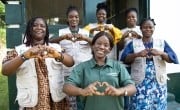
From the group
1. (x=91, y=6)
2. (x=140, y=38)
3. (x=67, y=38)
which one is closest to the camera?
(x=67, y=38)

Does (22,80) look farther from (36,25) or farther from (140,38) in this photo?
(140,38)

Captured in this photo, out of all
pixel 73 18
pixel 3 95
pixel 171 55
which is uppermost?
pixel 73 18

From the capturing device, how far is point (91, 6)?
6.30 metres

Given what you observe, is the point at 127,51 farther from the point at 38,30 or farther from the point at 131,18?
the point at 38,30

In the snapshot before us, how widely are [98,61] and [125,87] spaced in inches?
14.6

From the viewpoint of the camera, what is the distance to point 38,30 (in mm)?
4062

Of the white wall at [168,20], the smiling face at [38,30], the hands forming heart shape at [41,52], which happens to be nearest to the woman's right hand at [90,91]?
the hands forming heart shape at [41,52]

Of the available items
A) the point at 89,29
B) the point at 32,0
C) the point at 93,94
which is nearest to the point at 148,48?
the point at 89,29

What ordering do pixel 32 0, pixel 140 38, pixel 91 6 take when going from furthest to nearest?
pixel 32 0 < pixel 91 6 < pixel 140 38

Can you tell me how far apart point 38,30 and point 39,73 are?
442mm

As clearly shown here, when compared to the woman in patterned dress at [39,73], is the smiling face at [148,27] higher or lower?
higher

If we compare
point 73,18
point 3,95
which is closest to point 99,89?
point 73,18

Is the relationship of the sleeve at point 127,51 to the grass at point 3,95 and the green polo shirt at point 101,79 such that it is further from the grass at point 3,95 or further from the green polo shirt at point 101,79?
the grass at point 3,95

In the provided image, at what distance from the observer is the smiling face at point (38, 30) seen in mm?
4066
